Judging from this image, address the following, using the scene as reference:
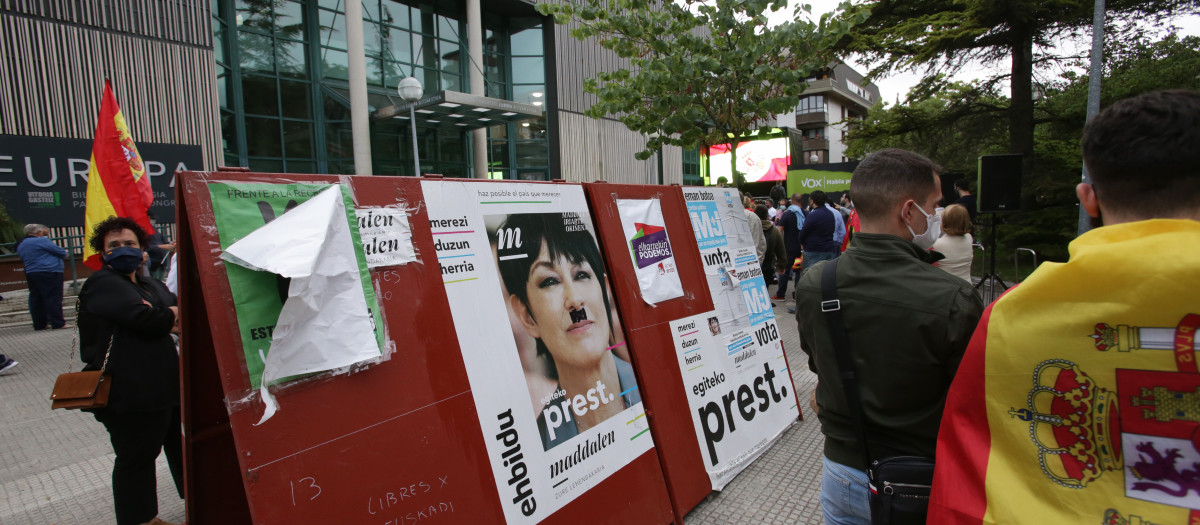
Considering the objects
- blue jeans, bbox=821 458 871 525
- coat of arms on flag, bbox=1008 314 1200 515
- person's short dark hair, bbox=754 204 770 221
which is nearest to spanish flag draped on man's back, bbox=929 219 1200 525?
coat of arms on flag, bbox=1008 314 1200 515

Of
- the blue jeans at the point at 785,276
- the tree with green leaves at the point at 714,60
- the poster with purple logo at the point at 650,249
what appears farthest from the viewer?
the blue jeans at the point at 785,276

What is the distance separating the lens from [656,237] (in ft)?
12.5

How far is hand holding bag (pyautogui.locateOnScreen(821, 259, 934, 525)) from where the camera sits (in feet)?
5.51

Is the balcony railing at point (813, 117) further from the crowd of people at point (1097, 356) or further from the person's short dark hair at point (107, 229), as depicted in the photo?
the crowd of people at point (1097, 356)

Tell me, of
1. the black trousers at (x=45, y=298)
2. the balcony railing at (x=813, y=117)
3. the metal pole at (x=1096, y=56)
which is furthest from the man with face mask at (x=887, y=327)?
the balcony railing at (x=813, y=117)

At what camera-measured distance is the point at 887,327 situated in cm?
174

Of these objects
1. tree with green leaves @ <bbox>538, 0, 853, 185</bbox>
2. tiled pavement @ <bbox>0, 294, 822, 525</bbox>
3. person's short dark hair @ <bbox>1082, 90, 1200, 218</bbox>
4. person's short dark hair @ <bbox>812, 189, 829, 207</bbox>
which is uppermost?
tree with green leaves @ <bbox>538, 0, 853, 185</bbox>

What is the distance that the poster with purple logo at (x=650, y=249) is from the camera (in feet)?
11.7

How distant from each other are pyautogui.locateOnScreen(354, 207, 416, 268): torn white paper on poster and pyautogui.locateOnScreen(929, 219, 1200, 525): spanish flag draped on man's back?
6.54ft

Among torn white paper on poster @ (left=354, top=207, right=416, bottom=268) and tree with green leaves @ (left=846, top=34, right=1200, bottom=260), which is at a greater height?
tree with green leaves @ (left=846, top=34, right=1200, bottom=260)

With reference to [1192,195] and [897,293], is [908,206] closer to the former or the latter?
[897,293]

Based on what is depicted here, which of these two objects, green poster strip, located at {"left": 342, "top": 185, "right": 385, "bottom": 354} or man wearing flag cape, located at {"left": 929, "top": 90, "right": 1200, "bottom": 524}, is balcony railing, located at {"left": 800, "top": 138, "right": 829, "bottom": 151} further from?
man wearing flag cape, located at {"left": 929, "top": 90, "right": 1200, "bottom": 524}

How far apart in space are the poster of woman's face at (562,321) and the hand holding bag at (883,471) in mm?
1404

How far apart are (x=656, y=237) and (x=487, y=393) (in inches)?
66.8
